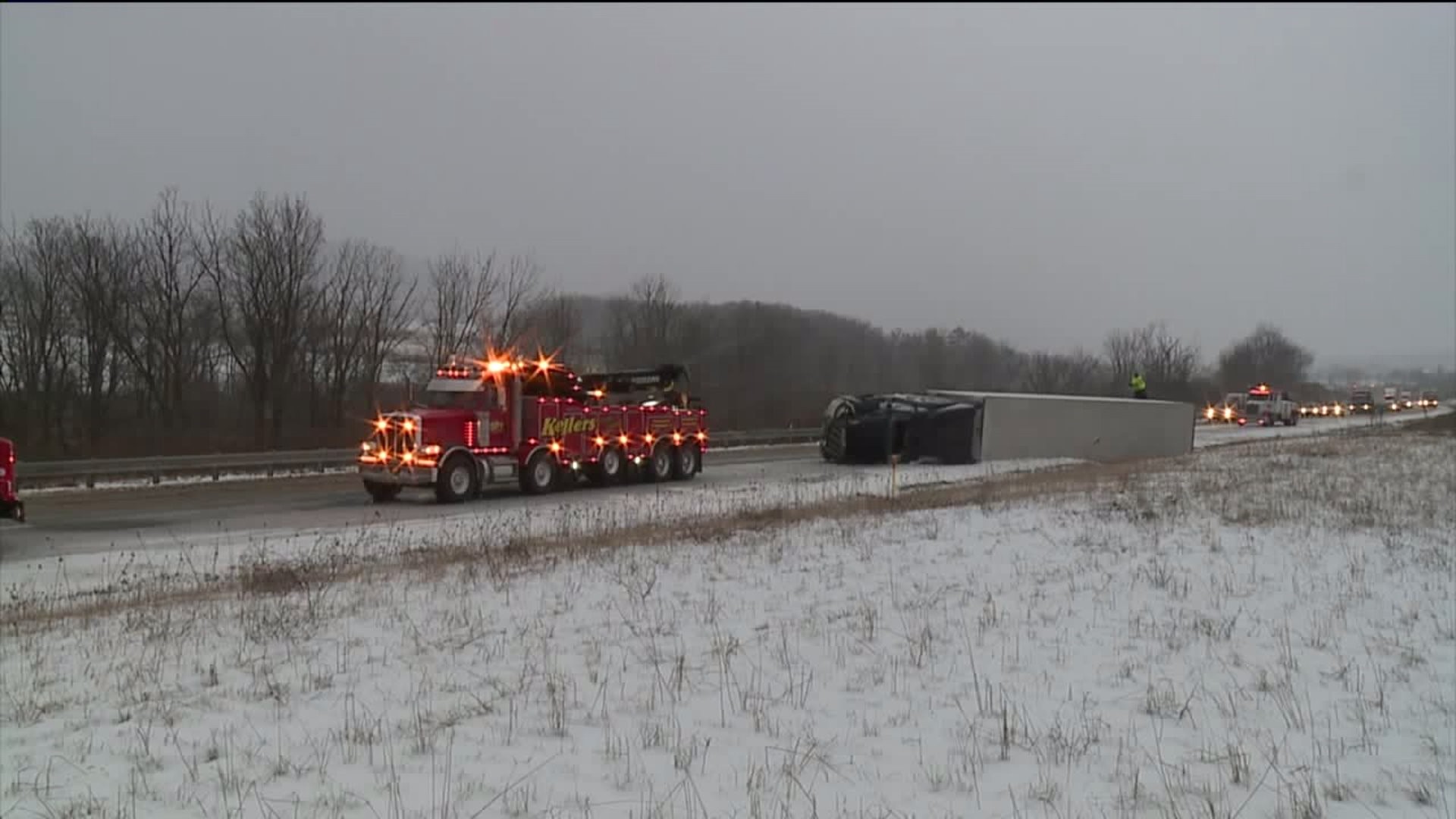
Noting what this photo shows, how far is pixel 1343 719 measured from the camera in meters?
5.50

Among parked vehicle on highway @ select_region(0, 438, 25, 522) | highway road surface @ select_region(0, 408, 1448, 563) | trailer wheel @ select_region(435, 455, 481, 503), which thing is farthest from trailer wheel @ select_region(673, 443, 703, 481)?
parked vehicle on highway @ select_region(0, 438, 25, 522)

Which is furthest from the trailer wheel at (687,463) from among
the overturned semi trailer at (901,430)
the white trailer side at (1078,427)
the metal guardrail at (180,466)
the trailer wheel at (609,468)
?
the metal guardrail at (180,466)

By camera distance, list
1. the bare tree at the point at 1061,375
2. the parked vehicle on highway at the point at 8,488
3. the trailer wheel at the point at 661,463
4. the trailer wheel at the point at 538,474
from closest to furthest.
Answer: the parked vehicle on highway at the point at 8,488, the trailer wheel at the point at 538,474, the trailer wheel at the point at 661,463, the bare tree at the point at 1061,375

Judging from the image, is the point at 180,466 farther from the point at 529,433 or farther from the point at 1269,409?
the point at 1269,409

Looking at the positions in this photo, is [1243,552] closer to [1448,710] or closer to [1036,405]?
[1448,710]

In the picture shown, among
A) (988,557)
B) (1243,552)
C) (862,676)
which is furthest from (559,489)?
(862,676)

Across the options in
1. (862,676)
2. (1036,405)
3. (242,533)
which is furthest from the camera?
(1036,405)

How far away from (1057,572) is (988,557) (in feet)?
3.21

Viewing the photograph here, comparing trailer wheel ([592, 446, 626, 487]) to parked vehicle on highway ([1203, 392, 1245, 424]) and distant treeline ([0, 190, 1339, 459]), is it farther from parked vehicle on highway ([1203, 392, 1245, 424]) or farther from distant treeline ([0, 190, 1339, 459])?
→ parked vehicle on highway ([1203, 392, 1245, 424])

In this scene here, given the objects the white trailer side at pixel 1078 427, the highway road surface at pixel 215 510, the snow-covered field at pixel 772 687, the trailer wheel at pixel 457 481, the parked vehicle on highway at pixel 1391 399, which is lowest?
the highway road surface at pixel 215 510

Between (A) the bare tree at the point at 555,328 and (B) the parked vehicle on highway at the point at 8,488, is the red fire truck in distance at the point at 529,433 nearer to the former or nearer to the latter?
(B) the parked vehicle on highway at the point at 8,488

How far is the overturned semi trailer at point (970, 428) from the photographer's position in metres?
27.9

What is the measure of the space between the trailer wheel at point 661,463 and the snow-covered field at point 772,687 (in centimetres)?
1344

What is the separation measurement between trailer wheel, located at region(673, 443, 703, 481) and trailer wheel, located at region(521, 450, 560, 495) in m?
4.27
